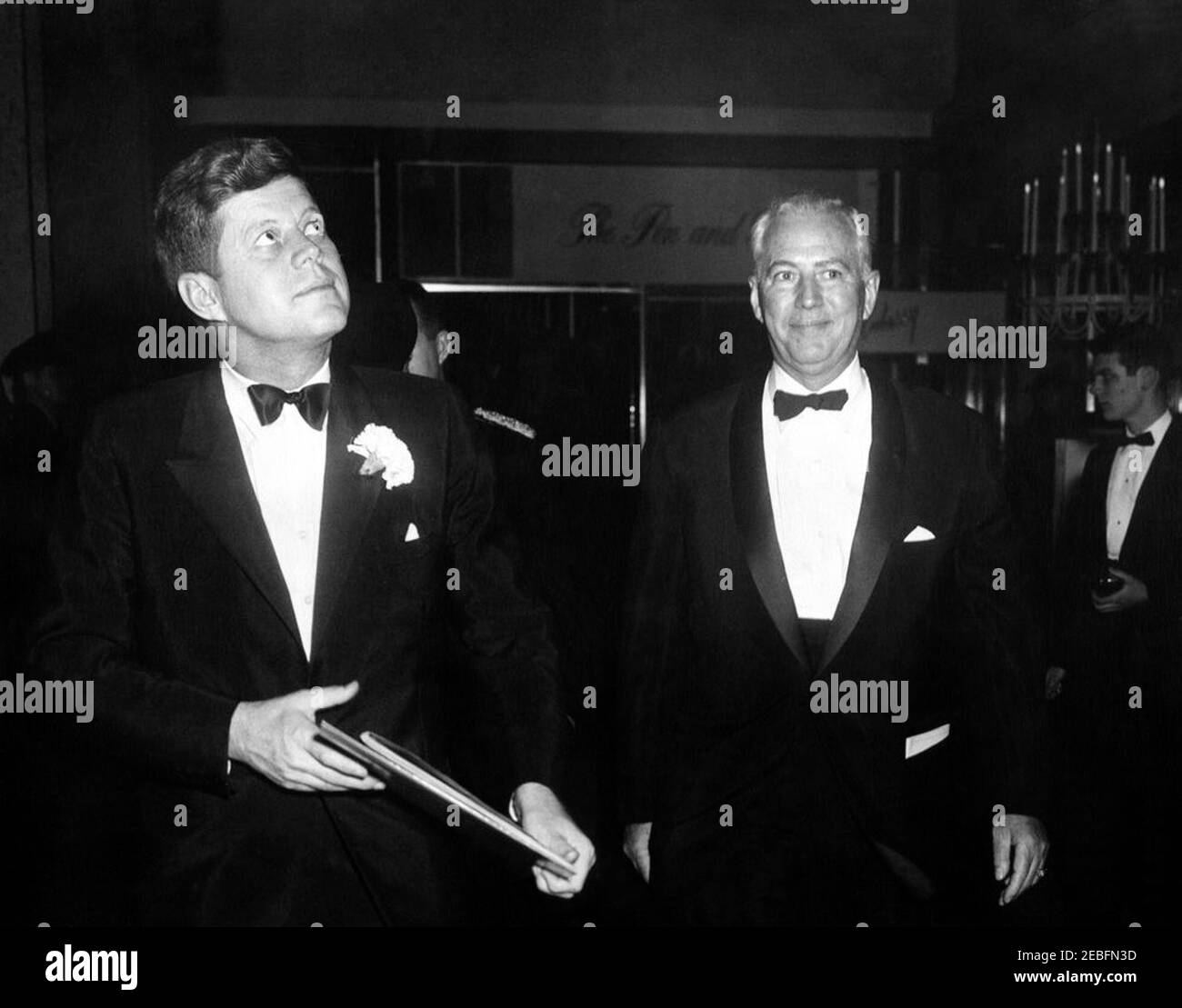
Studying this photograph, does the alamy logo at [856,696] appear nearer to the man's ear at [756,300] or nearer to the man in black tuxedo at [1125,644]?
→ the man's ear at [756,300]

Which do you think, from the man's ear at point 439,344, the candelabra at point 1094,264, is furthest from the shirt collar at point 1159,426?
the man's ear at point 439,344

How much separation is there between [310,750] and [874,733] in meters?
0.94

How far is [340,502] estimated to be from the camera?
5.16 feet

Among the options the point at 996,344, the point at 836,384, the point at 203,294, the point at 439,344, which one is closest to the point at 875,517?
the point at 836,384

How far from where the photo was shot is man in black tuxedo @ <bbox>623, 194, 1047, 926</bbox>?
192 centimetres

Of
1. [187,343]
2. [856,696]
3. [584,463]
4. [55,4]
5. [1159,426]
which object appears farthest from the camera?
[55,4]

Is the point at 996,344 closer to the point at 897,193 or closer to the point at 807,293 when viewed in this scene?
the point at 897,193

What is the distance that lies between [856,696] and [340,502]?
0.85 meters

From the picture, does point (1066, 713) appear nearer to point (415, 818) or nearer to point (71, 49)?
point (415, 818)

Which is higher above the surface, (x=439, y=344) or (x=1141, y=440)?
(x=439, y=344)

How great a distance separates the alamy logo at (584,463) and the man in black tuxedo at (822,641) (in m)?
0.77

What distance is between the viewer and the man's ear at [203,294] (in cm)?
164

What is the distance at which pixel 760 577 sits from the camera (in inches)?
75.4
